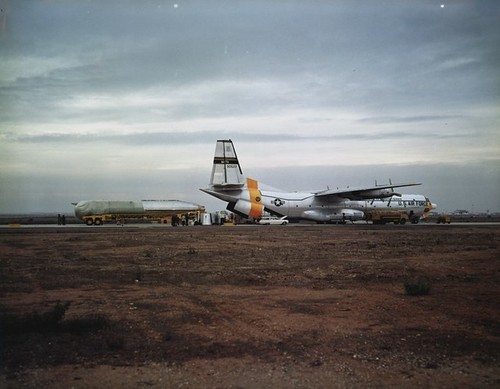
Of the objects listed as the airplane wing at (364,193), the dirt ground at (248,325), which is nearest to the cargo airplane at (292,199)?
the airplane wing at (364,193)

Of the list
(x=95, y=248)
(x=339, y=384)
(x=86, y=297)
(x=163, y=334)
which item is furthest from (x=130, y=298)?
(x=95, y=248)

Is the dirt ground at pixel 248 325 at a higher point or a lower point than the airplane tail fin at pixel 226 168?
lower

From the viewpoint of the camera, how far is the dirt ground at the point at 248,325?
6.34 m

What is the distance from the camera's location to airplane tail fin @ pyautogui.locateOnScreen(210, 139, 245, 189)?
45.3m

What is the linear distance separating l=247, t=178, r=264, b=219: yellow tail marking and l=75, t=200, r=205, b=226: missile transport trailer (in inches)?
498

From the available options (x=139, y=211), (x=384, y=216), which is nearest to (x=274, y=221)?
(x=384, y=216)

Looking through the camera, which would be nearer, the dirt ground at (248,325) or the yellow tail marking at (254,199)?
the dirt ground at (248,325)

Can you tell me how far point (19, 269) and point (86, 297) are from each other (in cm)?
611

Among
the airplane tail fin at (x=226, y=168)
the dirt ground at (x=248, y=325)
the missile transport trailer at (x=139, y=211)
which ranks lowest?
the dirt ground at (x=248, y=325)

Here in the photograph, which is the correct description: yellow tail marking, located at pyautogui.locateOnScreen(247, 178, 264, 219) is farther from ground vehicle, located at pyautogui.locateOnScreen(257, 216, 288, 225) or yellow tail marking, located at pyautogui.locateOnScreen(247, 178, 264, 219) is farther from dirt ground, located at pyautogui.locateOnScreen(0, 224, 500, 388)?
dirt ground, located at pyautogui.locateOnScreen(0, 224, 500, 388)

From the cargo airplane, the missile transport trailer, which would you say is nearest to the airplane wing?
the cargo airplane

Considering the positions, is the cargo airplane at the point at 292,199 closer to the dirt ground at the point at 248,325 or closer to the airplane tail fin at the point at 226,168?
the airplane tail fin at the point at 226,168

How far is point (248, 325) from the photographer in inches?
350

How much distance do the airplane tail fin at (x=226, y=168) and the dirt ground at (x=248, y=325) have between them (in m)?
27.6
